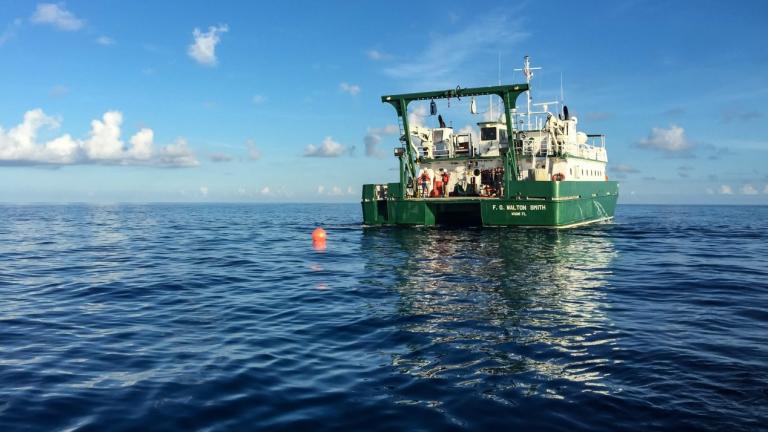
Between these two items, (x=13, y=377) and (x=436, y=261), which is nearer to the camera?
(x=13, y=377)

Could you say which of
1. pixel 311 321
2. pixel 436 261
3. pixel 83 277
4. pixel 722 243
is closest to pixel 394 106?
pixel 436 261

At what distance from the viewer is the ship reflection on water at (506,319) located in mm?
6617

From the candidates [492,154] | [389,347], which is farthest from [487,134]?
[389,347]

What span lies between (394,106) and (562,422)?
2886 cm

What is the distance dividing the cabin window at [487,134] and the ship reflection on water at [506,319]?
16055mm

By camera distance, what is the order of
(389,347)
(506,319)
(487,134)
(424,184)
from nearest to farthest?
(389,347) → (506,319) → (424,184) → (487,134)

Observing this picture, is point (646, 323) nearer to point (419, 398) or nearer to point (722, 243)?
point (419, 398)

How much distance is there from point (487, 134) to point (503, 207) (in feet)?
26.0

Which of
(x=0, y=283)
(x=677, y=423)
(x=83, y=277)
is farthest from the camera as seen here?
(x=83, y=277)

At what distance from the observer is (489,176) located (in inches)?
1351

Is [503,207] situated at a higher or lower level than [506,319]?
higher

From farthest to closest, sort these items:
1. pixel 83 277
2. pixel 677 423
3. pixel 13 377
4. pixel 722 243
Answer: pixel 722 243
pixel 83 277
pixel 13 377
pixel 677 423

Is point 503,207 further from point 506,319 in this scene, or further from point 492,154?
point 506,319

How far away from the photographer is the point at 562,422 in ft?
17.1
